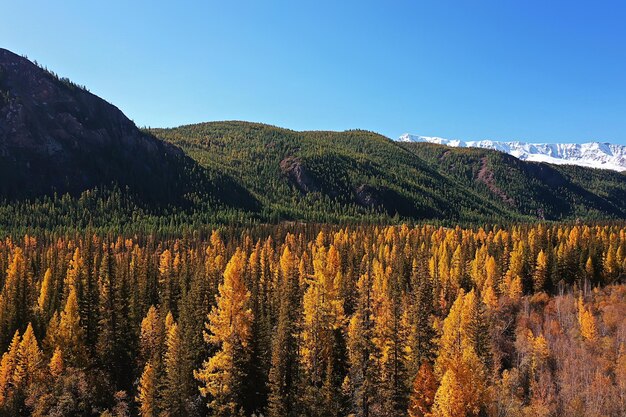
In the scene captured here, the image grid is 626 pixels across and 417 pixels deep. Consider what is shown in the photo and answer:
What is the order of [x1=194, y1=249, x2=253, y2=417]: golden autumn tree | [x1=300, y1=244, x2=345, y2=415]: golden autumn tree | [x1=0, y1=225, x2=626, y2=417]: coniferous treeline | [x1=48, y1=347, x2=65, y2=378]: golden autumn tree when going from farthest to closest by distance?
1. [x1=48, y1=347, x2=65, y2=378]: golden autumn tree
2. [x1=300, y1=244, x2=345, y2=415]: golden autumn tree
3. [x1=0, y1=225, x2=626, y2=417]: coniferous treeline
4. [x1=194, y1=249, x2=253, y2=417]: golden autumn tree

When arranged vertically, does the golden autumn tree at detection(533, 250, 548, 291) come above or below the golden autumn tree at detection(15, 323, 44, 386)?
above

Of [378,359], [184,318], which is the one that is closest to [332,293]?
[378,359]

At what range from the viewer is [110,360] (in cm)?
6191

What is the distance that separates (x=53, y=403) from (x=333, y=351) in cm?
3397

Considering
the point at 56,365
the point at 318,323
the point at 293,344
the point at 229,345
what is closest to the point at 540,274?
the point at 318,323

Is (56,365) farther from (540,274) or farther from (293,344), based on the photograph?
(540,274)

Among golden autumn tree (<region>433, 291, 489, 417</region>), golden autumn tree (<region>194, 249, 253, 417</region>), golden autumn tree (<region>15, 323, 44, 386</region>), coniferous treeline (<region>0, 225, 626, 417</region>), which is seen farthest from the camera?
golden autumn tree (<region>15, 323, 44, 386</region>)

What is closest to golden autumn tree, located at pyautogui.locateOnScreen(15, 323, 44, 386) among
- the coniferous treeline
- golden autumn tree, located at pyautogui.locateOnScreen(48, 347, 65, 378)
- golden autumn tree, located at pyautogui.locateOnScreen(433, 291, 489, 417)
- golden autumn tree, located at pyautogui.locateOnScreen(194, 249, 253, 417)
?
the coniferous treeline

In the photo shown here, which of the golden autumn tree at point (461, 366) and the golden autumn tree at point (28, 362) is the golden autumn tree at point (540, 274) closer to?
the golden autumn tree at point (461, 366)

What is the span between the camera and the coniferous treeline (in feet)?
146

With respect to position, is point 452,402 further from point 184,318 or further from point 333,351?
point 184,318

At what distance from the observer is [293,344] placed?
155 feet

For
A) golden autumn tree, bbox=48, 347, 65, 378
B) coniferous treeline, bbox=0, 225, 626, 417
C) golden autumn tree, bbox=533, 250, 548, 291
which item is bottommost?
golden autumn tree, bbox=48, 347, 65, 378

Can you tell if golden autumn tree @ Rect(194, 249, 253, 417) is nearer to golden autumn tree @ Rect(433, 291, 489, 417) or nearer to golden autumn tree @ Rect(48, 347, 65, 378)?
golden autumn tree @ Rect(433, 291, 489, 417)
